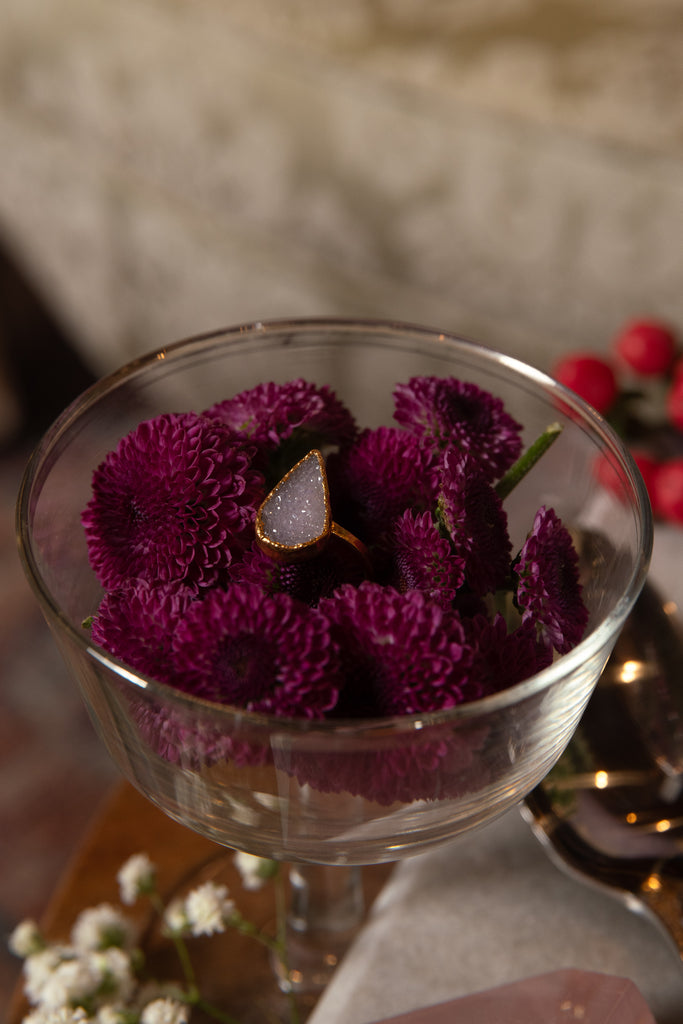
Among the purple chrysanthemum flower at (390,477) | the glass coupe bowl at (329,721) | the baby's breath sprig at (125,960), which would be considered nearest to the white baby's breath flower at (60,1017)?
the baby's breath sprig at (125,960)

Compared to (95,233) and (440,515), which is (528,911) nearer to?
(440,515)

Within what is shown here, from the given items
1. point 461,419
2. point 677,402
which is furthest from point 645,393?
point 461,419

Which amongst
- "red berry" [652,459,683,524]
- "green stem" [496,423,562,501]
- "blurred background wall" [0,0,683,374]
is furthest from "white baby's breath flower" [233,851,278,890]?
"blurred background wall" [0,0,683,374]

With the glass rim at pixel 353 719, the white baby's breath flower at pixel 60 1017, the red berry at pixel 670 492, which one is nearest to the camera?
the glass rim at pixel 353 719

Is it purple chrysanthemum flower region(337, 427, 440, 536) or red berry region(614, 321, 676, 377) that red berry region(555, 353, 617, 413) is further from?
purple chrysanthemum flower region(337, 427, 440, 536)

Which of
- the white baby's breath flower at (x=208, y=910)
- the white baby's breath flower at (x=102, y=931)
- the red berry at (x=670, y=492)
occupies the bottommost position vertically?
the red berry at (x=670, y=492)

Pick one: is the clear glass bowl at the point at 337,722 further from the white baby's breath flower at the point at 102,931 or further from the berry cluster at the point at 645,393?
the berry cluster at the point at 645,393
